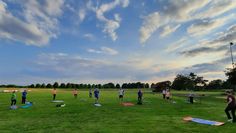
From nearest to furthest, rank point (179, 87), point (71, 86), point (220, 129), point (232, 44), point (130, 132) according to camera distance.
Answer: point (130, 132) → point (220, 129) → point (232, 44) → point (71, 86) → point (179, 87)

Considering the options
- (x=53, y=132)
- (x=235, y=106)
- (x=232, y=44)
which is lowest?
(x=53, y=132)

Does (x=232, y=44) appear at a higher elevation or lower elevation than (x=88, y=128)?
higher

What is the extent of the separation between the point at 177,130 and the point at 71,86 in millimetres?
163337

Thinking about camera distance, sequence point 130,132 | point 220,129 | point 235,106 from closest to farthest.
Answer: point 130,132
point 220,129
point 235,106

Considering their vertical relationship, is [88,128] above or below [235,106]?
below

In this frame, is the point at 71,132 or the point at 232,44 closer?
the point at 71,132

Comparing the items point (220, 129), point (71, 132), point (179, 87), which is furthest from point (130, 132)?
point (179, 87)

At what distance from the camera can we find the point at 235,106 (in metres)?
19.9

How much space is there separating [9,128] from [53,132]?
3747 millimetres

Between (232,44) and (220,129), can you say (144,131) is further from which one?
(232,44)

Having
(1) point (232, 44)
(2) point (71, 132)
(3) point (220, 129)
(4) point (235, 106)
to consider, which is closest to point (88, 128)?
(2) point (71, 132)

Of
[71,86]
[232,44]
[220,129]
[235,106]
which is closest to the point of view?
[220,129]

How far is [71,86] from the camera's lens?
175m

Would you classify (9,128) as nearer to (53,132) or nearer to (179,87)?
(53,132)
